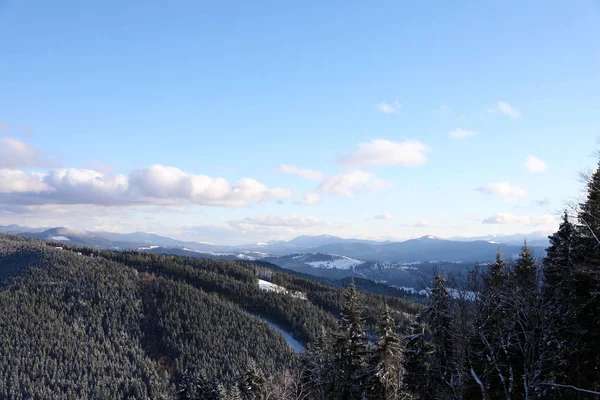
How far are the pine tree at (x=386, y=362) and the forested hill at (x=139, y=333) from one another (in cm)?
9337

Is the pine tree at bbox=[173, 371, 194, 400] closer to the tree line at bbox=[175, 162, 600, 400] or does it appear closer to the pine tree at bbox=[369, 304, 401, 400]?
the tree line at bbox=[175, 162, 600, 400]

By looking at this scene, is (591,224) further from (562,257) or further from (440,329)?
(440,329)

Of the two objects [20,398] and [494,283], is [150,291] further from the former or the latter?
[494,283]

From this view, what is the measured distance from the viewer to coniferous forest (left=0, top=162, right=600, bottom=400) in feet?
57.2

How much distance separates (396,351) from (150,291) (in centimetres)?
18698

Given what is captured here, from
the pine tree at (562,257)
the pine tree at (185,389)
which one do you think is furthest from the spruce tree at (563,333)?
the pine tree at (185,389)

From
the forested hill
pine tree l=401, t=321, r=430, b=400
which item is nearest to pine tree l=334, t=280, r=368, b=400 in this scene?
pine tree l=401, t=321, r=430, b=400

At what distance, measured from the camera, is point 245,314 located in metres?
172

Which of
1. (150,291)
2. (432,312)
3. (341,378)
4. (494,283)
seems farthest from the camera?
(150,291)

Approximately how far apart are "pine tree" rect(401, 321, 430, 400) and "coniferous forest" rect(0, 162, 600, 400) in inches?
4.0

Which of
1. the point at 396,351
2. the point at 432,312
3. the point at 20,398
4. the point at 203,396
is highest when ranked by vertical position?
the point at 432,312

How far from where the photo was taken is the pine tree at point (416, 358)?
96.3 ft

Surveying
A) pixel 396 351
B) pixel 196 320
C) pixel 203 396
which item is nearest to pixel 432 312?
pixel 396 351

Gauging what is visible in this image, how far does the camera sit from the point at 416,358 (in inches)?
1167
